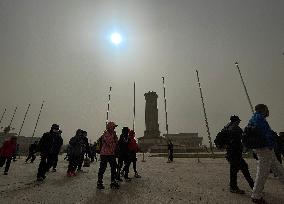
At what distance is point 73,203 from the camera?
4867mm

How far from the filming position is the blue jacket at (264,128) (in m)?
4.78

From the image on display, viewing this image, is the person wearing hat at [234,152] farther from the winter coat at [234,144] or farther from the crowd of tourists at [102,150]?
the crowd of tourists at [102,150]

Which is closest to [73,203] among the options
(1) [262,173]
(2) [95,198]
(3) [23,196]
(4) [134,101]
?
(2) [95,198]

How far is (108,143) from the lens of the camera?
24.0 ft

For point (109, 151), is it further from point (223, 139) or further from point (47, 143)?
point (223, 139)

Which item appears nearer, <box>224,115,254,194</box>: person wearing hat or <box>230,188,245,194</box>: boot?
<box>230,188,245,194</box>: boot

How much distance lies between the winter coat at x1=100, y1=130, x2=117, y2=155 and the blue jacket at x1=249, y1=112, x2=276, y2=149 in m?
4.02

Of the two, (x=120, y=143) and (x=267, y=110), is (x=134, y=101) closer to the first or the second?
Result: (x=120, y=143)

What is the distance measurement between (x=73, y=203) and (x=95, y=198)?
0.61 metres

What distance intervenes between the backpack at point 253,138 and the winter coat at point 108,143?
12.6 ft

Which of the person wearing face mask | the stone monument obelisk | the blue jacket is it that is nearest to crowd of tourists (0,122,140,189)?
the person wearing face mask

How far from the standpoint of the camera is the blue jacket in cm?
478

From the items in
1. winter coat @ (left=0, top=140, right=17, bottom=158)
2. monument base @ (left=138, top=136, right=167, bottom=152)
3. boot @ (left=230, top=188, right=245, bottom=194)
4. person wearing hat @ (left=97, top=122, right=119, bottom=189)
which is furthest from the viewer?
monument base @ (left=138, top=136, right=167, bottom=152)

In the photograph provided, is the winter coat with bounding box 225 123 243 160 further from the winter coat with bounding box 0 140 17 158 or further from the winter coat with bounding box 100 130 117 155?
the winter coat with bounding box 0 140 17 158
